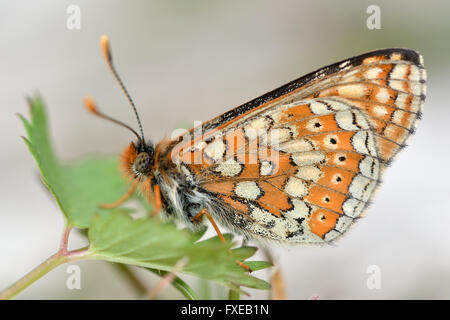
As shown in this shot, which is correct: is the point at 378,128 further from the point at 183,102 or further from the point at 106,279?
the point at 183,102

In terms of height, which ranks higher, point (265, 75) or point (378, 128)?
point (265, 75)

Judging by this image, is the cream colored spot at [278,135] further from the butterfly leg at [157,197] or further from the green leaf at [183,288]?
the green leaf at [183,288]

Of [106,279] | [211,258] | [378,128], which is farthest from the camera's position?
[106,279]

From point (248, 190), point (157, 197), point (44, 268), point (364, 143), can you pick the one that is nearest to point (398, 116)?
point (364, 143)

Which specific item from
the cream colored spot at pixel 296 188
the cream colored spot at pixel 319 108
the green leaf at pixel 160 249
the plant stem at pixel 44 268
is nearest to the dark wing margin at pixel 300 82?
the cream colored spot at pixel 319 108

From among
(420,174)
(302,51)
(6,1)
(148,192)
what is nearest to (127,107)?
(6,1)

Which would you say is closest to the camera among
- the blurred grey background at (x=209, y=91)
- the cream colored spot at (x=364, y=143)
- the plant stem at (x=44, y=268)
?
the plant stem at (x=44, y=268)
